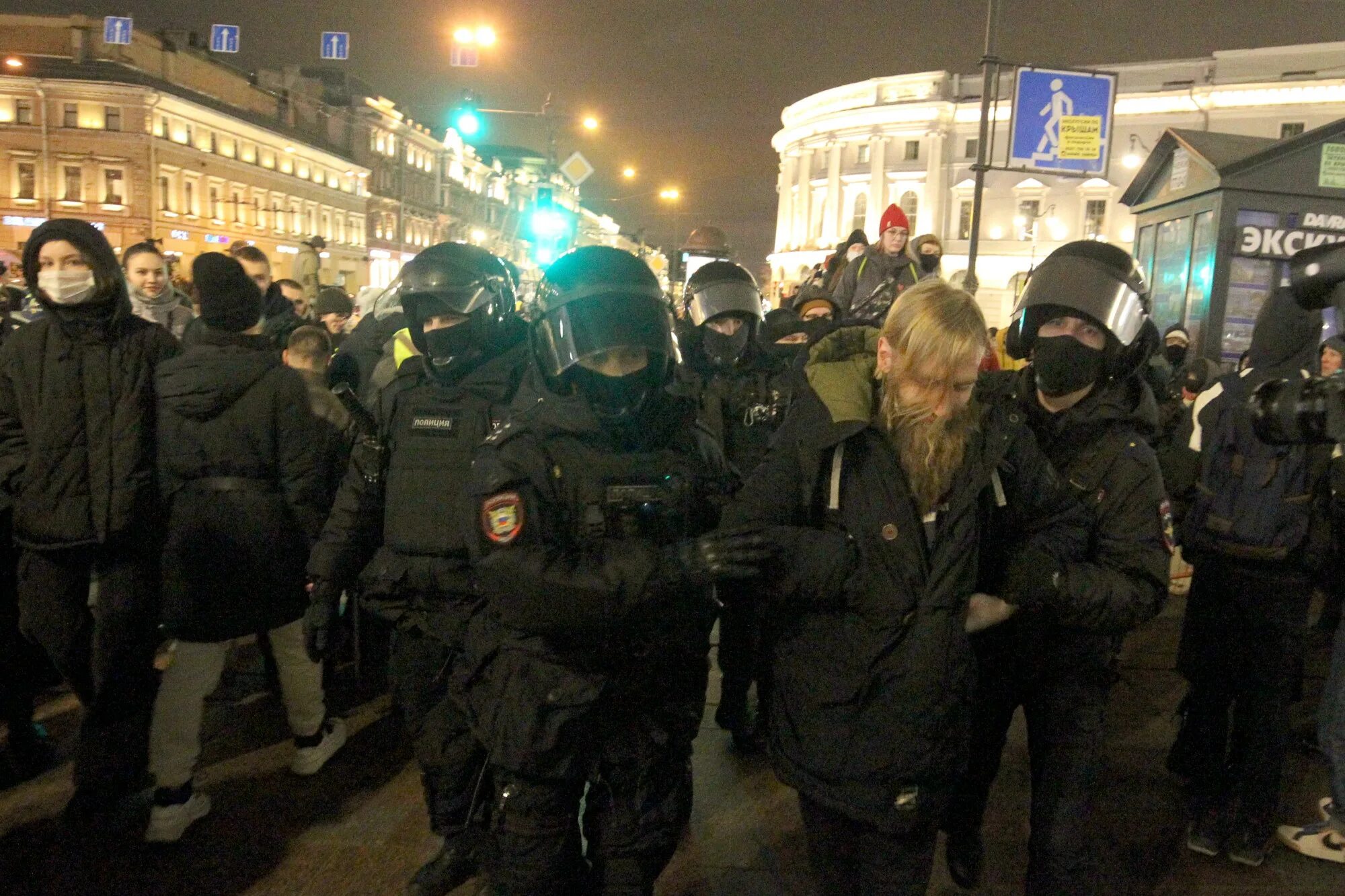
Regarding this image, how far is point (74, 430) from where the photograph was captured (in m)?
3.48

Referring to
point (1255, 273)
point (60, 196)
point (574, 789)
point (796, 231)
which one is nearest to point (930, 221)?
point (796, 231)

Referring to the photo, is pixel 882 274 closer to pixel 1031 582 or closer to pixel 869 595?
pixel 1031 582

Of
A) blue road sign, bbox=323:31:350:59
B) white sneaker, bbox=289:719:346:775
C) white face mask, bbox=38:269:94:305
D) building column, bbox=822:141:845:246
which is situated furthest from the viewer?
building column, bbox=822:141:845:246

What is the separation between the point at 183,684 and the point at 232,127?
5556 centimetres

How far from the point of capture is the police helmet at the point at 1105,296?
281cm

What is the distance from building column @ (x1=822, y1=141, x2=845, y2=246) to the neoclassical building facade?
0.34 feet

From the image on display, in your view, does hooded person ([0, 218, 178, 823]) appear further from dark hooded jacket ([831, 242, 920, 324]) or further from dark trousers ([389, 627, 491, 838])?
dark hooded jacket ([831, 242, 920, 324])

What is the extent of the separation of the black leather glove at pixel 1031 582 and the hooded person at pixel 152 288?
4.77 m

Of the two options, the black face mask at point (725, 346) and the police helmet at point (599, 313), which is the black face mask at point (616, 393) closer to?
the police helmet at point (599, 313)

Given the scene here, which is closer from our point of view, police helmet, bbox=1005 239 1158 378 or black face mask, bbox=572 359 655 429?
black face mask, bbox=572 359 655 429

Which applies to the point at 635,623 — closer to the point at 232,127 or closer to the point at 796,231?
the point at 232,127

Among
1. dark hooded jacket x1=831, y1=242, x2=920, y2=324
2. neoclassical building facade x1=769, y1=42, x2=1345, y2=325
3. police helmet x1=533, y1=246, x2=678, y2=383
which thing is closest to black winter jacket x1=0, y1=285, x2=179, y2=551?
police helmet x1=533, y1=246, x2=678, y2=383

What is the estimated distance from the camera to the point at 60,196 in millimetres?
44812

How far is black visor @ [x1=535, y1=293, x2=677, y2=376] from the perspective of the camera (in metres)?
2.54
